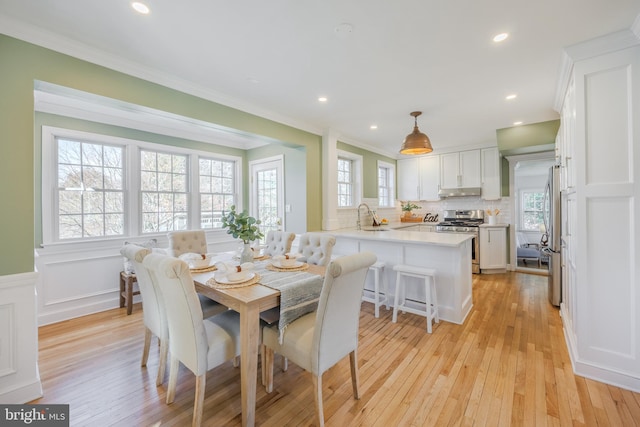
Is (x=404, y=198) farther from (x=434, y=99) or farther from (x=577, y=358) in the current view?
(x=577, y=358)

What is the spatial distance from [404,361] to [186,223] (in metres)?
3.84

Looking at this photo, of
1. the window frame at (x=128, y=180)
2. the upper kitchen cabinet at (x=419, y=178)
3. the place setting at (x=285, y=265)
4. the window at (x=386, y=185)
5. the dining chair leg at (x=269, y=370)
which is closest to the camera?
the dining chair leg at (x=269, y=370)

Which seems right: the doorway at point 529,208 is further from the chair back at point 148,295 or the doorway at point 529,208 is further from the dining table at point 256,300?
the chair back at point 148,295

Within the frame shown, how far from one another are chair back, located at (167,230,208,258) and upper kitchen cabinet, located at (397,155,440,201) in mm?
4602

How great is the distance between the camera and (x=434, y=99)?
3062 mm

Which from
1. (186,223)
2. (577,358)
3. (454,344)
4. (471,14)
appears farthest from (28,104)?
(577,358)

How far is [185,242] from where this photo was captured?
318 centimetres

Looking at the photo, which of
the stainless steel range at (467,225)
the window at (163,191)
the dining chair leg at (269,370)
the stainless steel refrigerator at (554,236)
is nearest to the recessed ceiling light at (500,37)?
the stainless steel refrigerator at (554,236)

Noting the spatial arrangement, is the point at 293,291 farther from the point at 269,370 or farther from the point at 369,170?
the point at 369,170

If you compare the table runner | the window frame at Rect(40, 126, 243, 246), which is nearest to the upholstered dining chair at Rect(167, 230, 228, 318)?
the window frame at Rect(40, 126, 243, 246)

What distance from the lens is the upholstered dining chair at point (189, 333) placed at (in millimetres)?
1474

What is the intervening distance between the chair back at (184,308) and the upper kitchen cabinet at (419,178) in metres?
5.41

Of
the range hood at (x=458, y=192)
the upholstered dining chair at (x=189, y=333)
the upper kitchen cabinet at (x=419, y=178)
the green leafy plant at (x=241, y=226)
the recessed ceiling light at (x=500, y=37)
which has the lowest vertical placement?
the upholstered dining chair at (x=189, y=333)

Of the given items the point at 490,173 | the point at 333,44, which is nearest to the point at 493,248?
the point at 490,173
